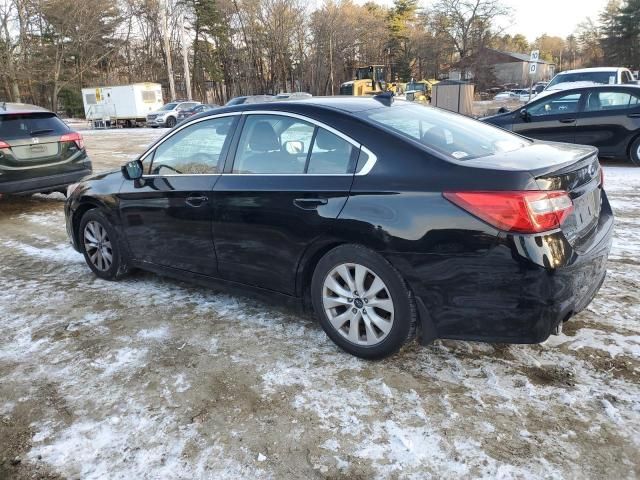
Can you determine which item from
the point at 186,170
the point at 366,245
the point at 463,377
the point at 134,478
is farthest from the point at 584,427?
the point at 186,170

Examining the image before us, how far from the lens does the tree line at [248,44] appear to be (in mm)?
44812

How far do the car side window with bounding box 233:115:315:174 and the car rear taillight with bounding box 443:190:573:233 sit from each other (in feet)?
3.84

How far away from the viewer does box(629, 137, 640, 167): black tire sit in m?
9.20

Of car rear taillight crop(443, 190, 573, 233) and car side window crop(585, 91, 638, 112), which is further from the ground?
car side window crop(585, 91, 638, 112)

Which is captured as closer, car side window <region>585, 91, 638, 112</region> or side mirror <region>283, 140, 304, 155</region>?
side mirror <region>283, 140, 304, 155</region>

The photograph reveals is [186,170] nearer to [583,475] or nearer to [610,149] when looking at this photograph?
[583,475]

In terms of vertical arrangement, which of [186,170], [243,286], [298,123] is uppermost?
[298,123]

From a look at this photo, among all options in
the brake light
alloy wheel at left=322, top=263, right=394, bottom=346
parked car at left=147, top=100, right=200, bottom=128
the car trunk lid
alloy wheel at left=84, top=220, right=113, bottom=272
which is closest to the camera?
the car trunk lid

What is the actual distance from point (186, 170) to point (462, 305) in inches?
92.8

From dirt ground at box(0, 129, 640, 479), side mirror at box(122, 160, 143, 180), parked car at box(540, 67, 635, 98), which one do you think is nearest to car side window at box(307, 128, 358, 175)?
dirt ground at box(0, 129, 640, 479)

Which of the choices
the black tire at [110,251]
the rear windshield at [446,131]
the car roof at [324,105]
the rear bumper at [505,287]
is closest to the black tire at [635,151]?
the rear windshield at [446,131]

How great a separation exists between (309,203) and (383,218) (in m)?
0.52

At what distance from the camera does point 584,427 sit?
2.51 meters

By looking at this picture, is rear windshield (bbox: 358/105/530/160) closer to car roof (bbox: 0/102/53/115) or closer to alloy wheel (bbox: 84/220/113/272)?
alloy wheel (bbox: 84/220/113/272)
